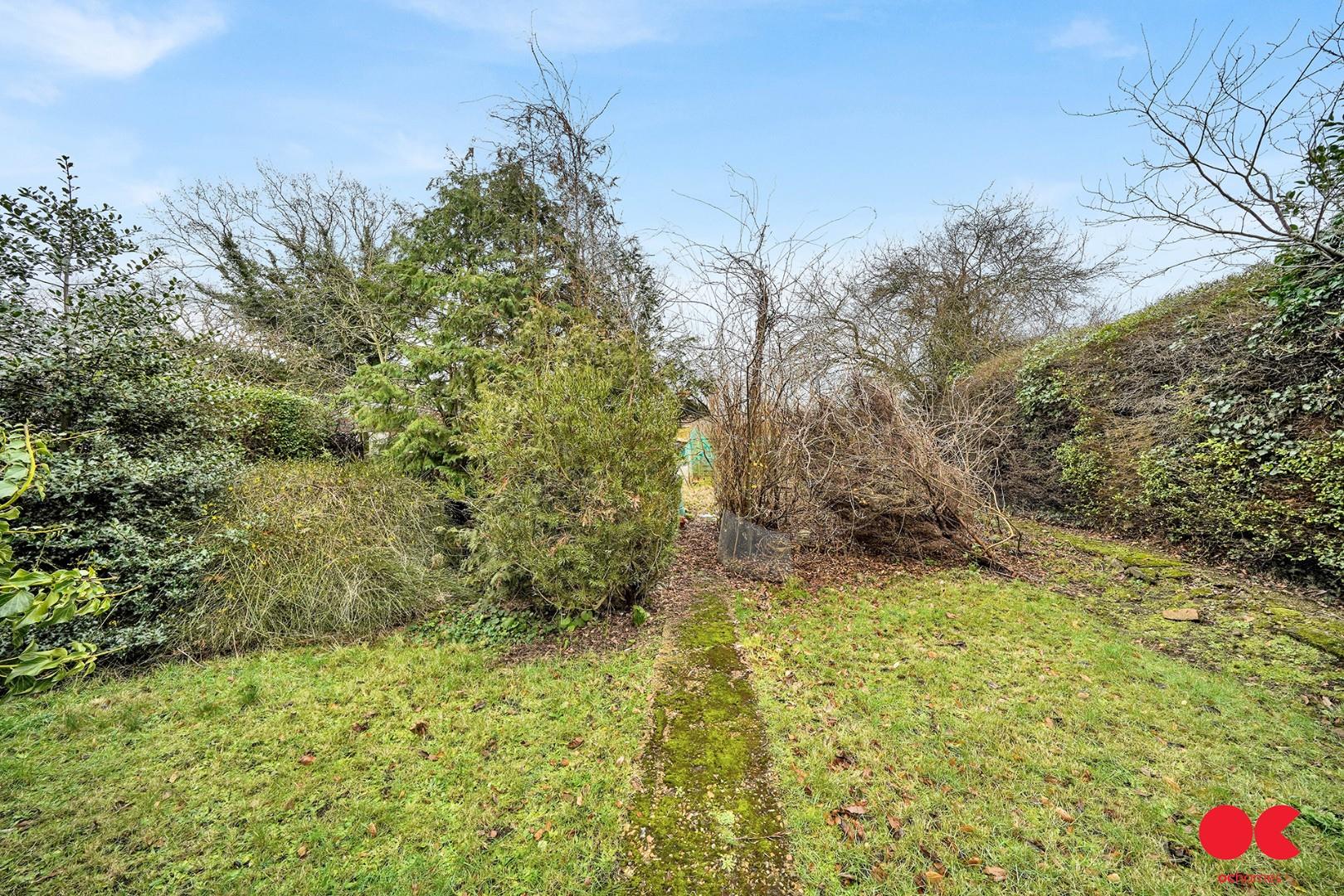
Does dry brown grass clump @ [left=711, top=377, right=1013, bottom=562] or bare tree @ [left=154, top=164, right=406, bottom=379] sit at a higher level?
bare tree @ [left=154, top=164, right=406, bottom=379]

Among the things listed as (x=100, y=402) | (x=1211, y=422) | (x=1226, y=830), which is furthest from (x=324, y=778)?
(x=1211, y=422)

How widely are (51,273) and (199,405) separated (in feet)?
4.59

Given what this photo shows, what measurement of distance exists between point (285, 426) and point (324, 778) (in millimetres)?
7389

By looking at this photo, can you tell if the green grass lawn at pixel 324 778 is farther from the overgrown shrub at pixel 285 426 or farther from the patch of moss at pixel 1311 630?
the patch of moss at pixel 1311 630

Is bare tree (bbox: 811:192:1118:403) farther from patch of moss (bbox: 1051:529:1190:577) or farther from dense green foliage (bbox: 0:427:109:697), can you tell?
dense green foliage (bbox: 0:427:109:697)

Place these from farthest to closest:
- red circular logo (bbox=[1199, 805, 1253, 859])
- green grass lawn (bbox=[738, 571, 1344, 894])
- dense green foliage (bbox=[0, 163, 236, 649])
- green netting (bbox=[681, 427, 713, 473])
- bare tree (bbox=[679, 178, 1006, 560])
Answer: green netting (bbox=[681, 427, 713, 473]) < bare tree (bbox=[679, 178, 1006, 560]) < dense green foliage (bbox=[0, 163, 236, 649]) < green grass lawn (bbox=[738, 571, 1344, 894]) < red circular logo (bbox=[1199, 805, 1253, 859])

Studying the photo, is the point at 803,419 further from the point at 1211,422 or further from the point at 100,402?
the point at 100,402

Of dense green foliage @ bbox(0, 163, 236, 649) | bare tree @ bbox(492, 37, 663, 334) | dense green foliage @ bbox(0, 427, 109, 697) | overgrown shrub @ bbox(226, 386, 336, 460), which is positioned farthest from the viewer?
overgrown shrub @ bbox(226, 386, 336, 460)

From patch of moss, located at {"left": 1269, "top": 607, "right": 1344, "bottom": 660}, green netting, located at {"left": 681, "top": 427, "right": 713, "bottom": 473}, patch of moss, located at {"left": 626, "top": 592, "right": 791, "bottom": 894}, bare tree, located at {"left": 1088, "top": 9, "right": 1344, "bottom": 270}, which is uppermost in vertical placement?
bare tree, located at {"left": 1088, "top": 9, "right": 1344, "bottom": 270}

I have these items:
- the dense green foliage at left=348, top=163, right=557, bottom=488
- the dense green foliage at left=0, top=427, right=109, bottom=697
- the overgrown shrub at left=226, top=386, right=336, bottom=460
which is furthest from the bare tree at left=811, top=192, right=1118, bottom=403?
the dense green foliage at left=0, top=427, right=109, bottom=697

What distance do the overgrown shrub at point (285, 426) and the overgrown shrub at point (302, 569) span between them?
8.03ft

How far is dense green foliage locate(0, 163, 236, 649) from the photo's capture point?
3.67 m

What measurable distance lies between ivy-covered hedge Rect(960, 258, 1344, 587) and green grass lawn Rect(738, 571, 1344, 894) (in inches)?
100

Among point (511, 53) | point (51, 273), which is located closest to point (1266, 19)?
point (511, 53)
